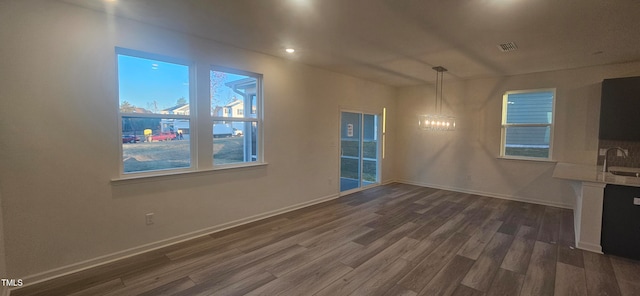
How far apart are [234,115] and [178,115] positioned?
82cm

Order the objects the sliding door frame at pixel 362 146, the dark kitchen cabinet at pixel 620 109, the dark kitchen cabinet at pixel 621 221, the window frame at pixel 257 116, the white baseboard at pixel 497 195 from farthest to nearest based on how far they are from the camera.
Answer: the sliding door frame at pixel 362 146 → the white baseboard at pixel 497 195 → the dark kitchen cabinet at pixel 620 109 → the window frame at pixel 257 116 → the dark kitchen cabinet at pixel 621 221

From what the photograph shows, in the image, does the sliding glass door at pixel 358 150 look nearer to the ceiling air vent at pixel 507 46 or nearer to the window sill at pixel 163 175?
the window sill at pixel 163 175

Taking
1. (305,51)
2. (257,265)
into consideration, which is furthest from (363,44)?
(257,265)

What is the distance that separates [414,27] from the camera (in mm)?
3104

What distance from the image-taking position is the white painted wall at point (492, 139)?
16.1 feet

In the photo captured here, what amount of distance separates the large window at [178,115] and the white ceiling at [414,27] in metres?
0.51

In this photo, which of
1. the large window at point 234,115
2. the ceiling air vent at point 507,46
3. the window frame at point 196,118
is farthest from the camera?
the large window at point 234,115

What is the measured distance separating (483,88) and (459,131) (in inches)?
41.1

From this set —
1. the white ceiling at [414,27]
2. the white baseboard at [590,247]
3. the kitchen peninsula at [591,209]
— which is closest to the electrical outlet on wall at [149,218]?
the white ceiling at [414,27]

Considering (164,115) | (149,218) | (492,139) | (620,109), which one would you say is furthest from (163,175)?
(620,109)

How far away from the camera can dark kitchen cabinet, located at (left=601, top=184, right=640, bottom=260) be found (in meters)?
3.11

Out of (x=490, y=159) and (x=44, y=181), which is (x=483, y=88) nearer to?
(x=490, y=159)

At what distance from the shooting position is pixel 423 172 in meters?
6.99

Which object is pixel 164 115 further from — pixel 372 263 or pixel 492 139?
pixel 492 139
